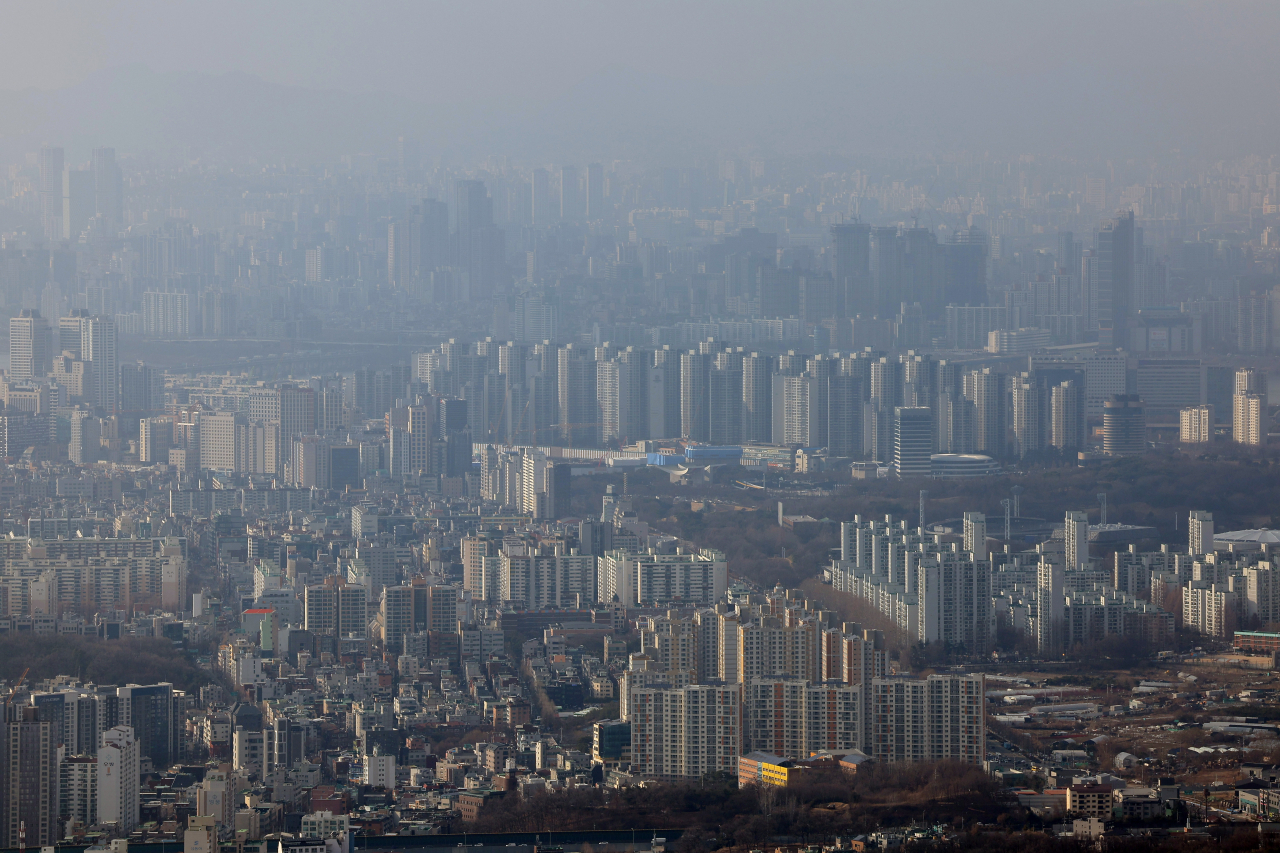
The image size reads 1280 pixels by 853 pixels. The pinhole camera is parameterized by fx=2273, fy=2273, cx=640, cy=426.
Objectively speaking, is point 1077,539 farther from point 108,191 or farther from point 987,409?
point 108,191

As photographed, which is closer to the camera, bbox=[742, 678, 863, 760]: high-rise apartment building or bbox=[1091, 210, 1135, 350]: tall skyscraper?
bbox=[742, 678, 863, 760]: high-rise apartment building

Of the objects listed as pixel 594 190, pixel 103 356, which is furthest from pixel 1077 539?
pixel 594 190

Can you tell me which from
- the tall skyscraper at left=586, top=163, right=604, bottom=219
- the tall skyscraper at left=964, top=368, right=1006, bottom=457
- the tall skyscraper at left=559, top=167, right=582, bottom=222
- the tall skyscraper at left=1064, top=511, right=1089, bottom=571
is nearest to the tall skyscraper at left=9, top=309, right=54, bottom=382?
the tall skyscraper at left=559, top=167, right=582, bottom=222

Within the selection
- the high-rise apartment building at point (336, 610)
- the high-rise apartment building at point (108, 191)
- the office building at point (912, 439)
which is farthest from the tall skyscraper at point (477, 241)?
the high-rise apartment building at point (336, 610)

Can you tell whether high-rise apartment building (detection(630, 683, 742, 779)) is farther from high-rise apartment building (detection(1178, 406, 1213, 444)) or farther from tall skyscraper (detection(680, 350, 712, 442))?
tall skyscraper (detection(680, 350, 712, 442))

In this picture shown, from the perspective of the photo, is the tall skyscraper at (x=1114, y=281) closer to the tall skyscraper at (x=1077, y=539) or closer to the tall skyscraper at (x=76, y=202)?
the tall skyscraper at (x=1077, y=539)

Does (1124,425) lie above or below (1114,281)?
below
